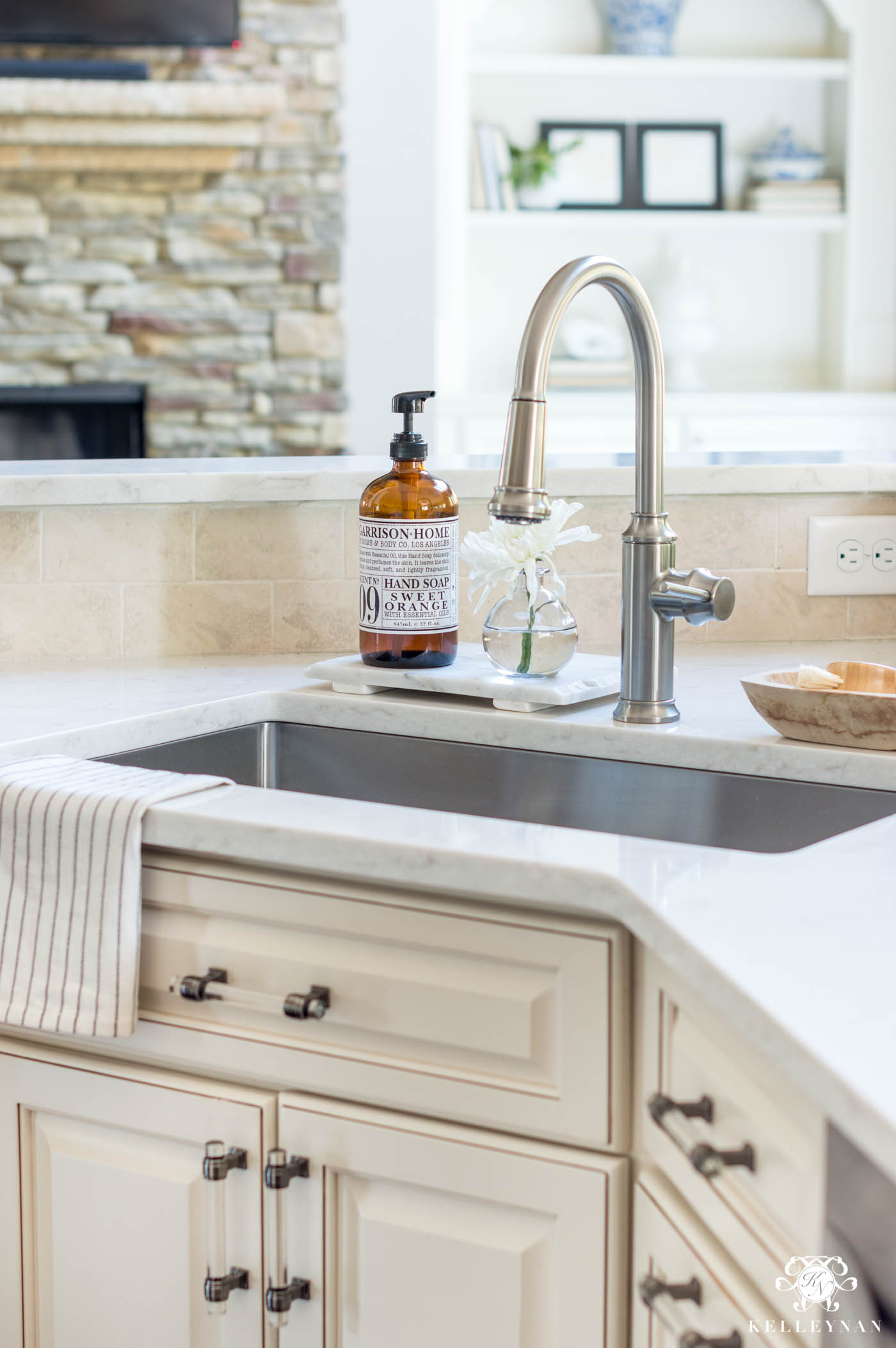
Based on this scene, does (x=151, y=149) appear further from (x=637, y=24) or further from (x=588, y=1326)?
(x=588, y=1326)

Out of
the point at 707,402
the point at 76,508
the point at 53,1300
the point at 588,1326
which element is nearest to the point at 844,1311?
the point at 588,1326

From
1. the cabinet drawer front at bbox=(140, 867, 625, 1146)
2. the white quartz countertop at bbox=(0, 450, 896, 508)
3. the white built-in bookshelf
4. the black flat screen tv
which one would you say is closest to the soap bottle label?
the white quartz countertop at bbox=(0, 450, 896, 508)

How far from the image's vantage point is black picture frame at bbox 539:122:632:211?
3.90 meters

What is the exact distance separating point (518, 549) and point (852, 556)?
459mm

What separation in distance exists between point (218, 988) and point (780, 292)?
3.66 m

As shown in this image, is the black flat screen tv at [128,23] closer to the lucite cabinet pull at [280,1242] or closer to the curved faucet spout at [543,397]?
the curved faucet spout at [543,397]

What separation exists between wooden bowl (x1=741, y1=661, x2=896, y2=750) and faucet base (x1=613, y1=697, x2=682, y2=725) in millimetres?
68

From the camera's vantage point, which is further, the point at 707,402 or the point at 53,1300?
the point at 707,402

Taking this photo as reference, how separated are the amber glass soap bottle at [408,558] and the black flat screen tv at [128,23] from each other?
2925mm

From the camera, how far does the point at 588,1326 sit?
0.77m

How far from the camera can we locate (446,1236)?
806 millimetres

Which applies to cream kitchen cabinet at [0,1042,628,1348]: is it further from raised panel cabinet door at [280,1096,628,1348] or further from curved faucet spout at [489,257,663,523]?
curved faucet spout at [489,257,663,523]

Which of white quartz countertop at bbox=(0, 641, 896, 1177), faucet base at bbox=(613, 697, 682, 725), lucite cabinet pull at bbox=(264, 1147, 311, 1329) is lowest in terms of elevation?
lucite cabinet pull at bbox=(264, 1147, 311, 1329)

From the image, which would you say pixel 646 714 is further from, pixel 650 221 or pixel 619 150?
pixel 619 150
